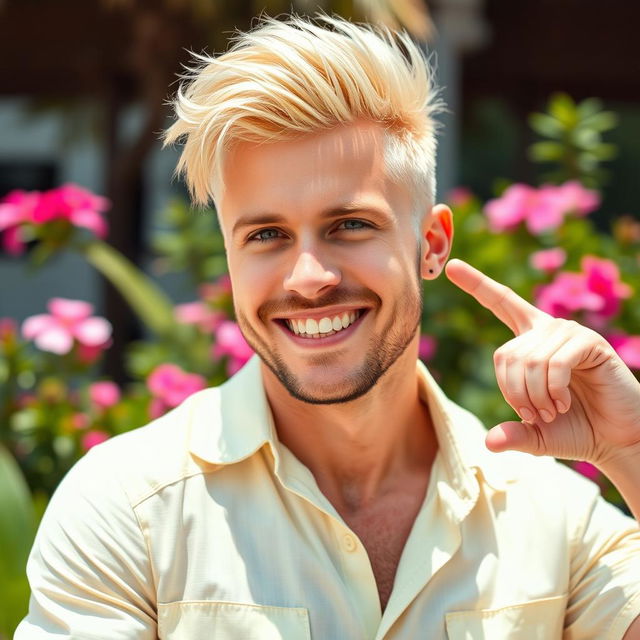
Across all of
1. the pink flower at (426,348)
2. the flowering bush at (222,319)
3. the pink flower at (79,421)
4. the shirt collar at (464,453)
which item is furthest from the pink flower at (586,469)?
the pink flower at (79,421)

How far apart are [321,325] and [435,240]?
39 cm

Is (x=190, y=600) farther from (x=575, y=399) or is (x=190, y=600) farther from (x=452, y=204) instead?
(x=452, y=204)

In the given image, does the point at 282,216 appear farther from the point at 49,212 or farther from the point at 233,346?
the point at 49,212

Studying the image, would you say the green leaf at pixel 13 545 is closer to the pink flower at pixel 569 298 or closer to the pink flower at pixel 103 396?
the pink flower at pixel 103 396

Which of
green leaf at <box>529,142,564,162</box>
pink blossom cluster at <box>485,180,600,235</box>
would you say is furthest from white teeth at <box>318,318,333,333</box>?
green leaf at <box>529,142,564,162</box>

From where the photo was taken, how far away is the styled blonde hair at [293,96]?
1786 millimetres

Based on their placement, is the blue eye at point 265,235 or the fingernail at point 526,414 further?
the blue eye at point 265,235

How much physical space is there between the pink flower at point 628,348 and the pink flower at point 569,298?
4.4 inches

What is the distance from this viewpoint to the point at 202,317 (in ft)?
12.5

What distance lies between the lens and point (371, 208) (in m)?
1.83

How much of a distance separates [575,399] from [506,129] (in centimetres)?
707

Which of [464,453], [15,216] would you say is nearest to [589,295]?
[464,453]

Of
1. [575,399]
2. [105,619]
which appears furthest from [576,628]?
[105,619]

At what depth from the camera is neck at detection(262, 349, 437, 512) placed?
77.3 inches
